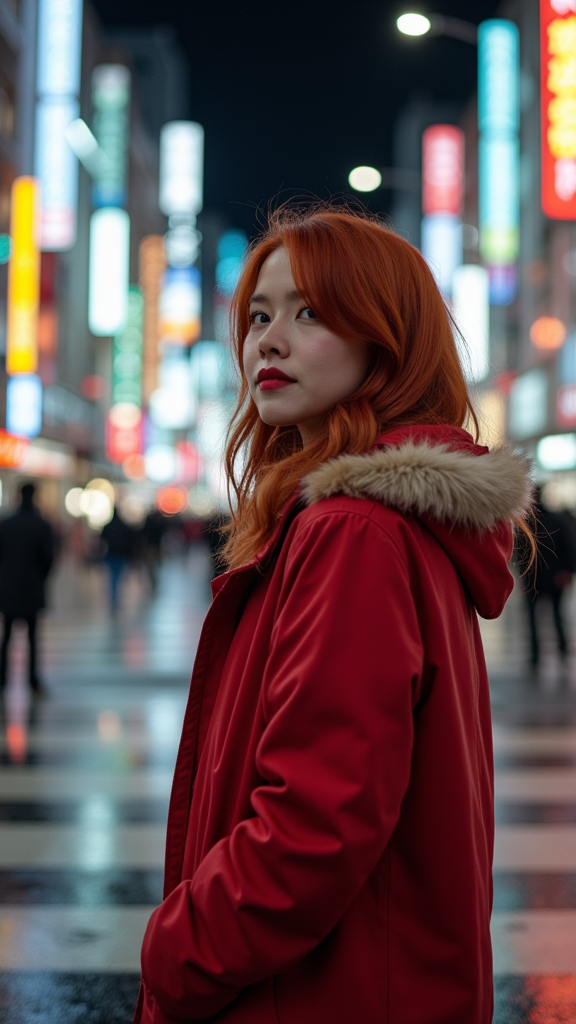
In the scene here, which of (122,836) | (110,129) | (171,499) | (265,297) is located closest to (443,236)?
(110,129)

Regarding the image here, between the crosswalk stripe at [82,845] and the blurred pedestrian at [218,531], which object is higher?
the blurred pedestrian at [218,531]

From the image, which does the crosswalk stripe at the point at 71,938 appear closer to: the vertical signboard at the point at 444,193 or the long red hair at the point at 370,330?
the long red hair at the point at 370,330

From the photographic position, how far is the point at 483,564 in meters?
1.62

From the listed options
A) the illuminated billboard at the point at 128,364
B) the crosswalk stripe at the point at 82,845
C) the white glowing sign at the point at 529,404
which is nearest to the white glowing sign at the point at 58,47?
the illuminated billboard at the point at 128,364

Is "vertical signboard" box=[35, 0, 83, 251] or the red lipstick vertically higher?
"vertical signboard" box=[35, 0, 83, 251]

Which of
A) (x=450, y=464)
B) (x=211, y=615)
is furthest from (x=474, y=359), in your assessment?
(x=211, y=615)

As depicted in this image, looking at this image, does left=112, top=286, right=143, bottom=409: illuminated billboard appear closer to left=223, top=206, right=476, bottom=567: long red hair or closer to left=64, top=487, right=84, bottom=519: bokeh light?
left=64, top=487, right=84, bottom=519: bokeh light

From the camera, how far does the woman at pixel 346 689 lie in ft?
4.44

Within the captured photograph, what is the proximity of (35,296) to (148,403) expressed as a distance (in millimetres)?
35789

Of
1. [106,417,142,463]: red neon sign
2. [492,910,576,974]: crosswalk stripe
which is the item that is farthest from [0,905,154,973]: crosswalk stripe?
[106,417,142,463]: red neon sign

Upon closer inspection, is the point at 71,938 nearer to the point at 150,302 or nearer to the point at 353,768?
the point at 353,768

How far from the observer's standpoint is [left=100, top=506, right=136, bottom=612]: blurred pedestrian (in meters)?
17.8

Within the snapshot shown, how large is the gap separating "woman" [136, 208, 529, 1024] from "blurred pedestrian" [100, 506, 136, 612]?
53.3ft

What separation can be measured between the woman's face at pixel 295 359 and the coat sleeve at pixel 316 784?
0.35 metres
